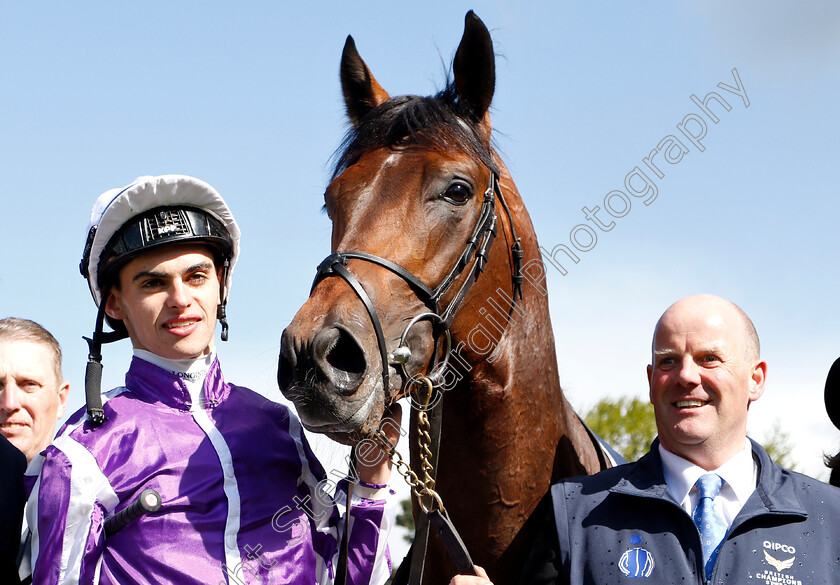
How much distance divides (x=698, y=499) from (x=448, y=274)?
1.20m

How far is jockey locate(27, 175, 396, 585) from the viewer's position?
2637mm

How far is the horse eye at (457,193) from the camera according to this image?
320 cm

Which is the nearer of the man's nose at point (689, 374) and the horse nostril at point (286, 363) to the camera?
the horse nostril at point (286, 363)

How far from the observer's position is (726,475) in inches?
113

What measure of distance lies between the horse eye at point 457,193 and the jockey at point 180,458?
0.87 meters

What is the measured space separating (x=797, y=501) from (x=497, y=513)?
1068mm

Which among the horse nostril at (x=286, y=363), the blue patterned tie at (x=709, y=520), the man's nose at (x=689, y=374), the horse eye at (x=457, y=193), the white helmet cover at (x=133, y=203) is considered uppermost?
the horse eye at (x=457, y=193)

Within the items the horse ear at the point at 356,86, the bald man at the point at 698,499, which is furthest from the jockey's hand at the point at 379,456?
the horse ear at the point at 356,86

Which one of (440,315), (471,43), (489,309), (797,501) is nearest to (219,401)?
(440,315)

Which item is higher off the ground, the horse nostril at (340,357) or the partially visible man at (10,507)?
the horse nostril at (340,357)

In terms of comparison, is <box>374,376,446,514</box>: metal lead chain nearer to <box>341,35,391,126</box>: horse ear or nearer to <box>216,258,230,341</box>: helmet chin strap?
<box>216,258,230,341</box>: helmet chin strap

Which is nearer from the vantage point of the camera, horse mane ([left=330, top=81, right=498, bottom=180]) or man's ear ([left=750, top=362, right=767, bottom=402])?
man's ear ([left=750, top=362, right=767, bottom=402])

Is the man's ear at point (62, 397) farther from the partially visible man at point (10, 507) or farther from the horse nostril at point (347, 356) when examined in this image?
the horse nostril at point (347, 356)

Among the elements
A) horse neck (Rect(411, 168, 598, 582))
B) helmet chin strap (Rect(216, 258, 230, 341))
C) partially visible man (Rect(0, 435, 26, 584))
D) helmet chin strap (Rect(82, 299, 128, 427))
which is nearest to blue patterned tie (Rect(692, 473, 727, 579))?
horse neck (Rect(411, 168, 598, 582))
